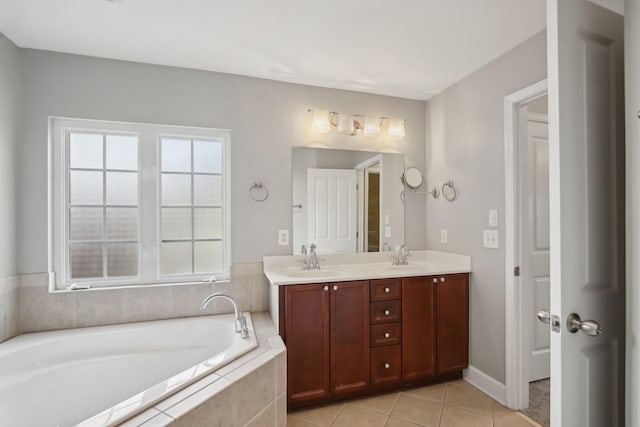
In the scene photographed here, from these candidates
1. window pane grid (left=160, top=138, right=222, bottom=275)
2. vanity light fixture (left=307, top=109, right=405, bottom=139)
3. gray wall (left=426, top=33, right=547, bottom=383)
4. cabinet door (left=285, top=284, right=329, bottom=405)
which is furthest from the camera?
vanity light fixture (left=307, top=109, right=405, bottom=139)

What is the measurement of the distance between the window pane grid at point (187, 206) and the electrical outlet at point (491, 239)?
6.64 ft

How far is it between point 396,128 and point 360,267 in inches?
50.4

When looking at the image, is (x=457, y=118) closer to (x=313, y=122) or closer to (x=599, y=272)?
(x=313, y=122)

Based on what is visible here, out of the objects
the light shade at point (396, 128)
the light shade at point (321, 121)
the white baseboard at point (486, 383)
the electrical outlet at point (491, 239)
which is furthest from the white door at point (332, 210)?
the white baseboard at point (486, 383)

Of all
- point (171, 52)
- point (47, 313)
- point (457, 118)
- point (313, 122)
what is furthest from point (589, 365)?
point (47, 313)

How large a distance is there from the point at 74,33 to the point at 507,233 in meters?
Answer: 3.05

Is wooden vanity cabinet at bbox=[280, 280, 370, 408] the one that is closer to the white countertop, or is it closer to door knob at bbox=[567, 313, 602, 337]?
the white countertop

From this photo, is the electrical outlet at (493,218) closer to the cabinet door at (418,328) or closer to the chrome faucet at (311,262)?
the cabinet door at (418,328)

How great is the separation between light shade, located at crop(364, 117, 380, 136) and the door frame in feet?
3.33

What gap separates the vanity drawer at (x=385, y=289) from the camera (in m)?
2.23

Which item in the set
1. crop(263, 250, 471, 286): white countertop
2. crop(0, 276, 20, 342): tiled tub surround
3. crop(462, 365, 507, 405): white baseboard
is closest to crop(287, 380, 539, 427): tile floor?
crop(462, 365, 507, 405): white baseboard

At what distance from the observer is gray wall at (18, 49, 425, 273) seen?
2.11 meters

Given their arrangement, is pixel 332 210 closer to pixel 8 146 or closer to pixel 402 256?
pixel 402 256

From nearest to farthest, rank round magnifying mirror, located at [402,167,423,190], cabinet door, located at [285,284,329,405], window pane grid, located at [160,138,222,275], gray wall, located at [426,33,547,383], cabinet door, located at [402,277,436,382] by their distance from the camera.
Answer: cabinet door, located at [285,284,329,405] → gray wall, located at [426,33,547,383] → cabinet door, located at [402,277,436,382] → window pane grid, located at [160,138,222,275] → round magnifying mirror, located at [402,167,423,190]
